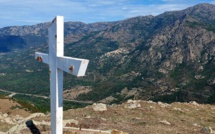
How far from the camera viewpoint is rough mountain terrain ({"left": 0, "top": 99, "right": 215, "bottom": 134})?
22781mm

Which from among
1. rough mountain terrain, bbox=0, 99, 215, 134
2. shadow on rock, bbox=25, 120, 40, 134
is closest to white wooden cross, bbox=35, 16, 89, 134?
rough mountain terrain, bbox=0, 99, 215, 134

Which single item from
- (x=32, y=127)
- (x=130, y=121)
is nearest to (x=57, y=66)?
(x=32, y=127)

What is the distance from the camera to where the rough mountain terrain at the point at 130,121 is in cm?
2278

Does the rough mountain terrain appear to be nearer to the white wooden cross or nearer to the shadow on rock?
the shadow on rock

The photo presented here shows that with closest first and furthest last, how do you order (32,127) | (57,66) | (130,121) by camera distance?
(57,66), (32,127), (130,121)

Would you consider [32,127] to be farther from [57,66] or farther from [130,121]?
[57,66]

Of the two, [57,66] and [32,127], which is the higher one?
[57,66]

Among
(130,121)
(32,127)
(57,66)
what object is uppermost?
(57,66)

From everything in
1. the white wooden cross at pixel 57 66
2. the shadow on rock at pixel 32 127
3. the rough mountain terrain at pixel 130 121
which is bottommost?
the rough mountain terrain at pixel 130 121

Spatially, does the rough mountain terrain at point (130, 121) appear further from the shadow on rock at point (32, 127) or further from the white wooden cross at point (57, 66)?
the white wooden cross at point (57, 66)

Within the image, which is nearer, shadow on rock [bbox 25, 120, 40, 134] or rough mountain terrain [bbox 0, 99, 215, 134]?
shadow on rock [bbox 25, 120, 40, 134]

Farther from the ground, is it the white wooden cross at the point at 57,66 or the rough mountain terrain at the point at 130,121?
the white wooden cross at the point at 57,66

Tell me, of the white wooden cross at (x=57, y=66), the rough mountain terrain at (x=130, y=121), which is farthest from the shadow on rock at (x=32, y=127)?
the white wooden cross at (x=57, y=66)

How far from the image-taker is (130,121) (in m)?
27.2
